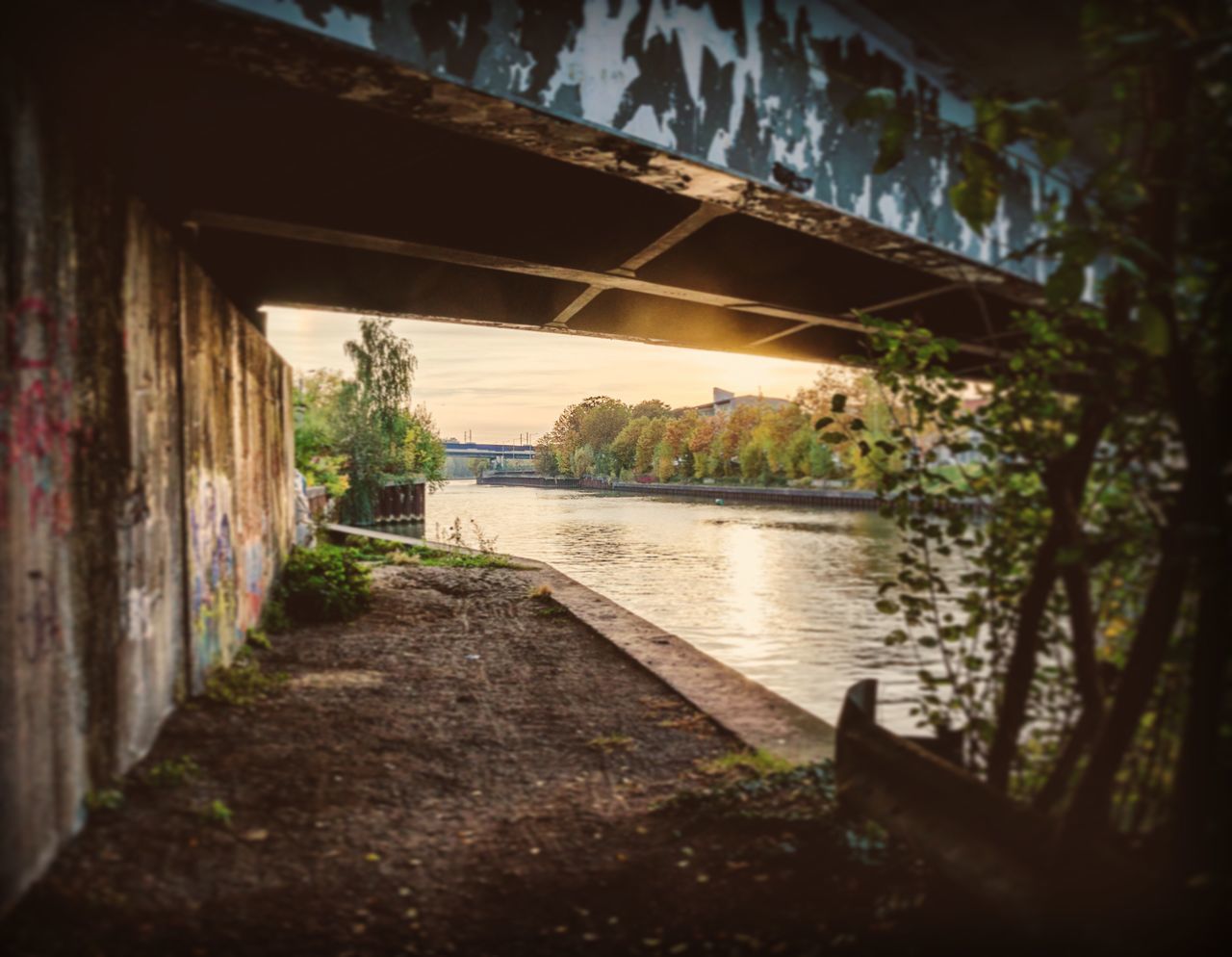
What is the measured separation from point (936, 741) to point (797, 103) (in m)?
3.06

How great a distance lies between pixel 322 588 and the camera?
7.89 metres

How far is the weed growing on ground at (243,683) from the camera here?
4.87 meters

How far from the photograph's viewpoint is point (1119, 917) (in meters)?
2.00

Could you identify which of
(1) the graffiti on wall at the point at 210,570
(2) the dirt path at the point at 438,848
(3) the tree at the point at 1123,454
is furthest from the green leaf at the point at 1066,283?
(1) the graffiti on wall at the point at 210,570

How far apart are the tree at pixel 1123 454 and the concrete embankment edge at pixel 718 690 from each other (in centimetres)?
170

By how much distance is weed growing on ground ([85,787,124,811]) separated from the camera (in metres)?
3.11

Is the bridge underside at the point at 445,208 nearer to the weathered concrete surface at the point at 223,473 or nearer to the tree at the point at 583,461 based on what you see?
the weathered concrete surface at the point at 223,473

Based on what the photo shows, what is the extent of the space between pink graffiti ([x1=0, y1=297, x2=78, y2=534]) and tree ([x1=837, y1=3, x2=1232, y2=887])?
2.80m

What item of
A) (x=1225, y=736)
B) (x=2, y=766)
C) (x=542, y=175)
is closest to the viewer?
(x=1225, y=736)

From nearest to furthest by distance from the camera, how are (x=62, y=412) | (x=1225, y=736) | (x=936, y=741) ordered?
(x=1225, y=736)
(x=62, y=412)
(x=936, y=741)

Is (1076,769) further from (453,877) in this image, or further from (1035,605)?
(453,877)

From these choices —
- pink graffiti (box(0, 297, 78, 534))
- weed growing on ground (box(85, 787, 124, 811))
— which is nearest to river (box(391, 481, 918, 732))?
weed growing on ground (box(85, 787, 124, 811))

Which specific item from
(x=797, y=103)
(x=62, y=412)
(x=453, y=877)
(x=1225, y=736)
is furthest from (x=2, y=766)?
(x=797, y=103)

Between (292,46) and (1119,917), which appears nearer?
(1119,917)
